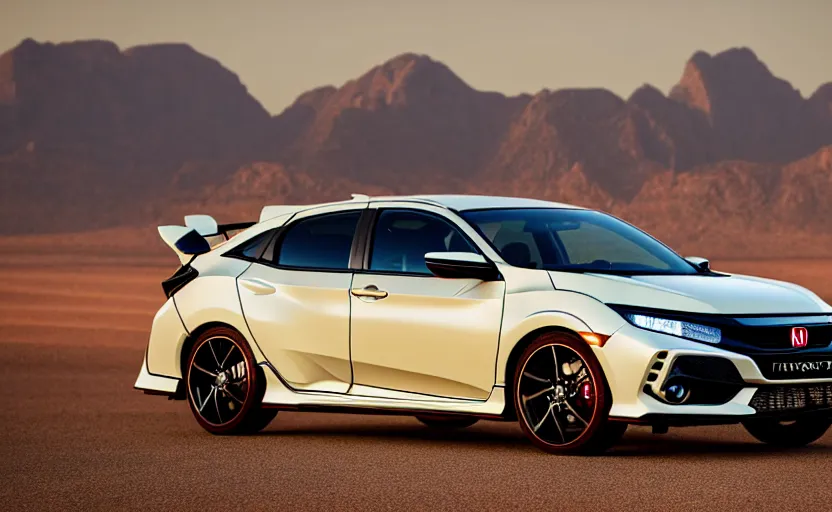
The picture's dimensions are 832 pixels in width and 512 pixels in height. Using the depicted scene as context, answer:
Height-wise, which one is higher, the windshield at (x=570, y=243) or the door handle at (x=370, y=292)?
the windshield at (x=570, y=243)

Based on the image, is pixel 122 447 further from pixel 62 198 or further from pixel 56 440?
pixel 62 198

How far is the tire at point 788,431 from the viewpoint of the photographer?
33.7 ft

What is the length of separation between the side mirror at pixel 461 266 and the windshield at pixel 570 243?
20cm

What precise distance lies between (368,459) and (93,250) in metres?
151

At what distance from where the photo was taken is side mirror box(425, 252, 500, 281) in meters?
9.68

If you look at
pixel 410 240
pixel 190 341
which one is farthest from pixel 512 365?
pixel 190 341

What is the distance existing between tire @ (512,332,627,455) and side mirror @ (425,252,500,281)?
59 centimetres

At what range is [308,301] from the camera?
10.8 m

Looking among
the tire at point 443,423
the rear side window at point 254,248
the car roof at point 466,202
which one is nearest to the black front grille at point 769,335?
the car roof at point 466,202

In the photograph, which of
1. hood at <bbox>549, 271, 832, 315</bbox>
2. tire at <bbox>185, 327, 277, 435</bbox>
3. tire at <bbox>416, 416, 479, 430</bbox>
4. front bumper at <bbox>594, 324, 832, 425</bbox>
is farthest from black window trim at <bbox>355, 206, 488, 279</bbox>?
tire at <bbox>416, 416, 479, 430</bbox>

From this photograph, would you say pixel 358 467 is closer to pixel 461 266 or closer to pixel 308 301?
pixel 461 266

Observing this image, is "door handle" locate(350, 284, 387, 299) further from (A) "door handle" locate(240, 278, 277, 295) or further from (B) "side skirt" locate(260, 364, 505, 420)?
(A) "door handle" locate(240, 278, 277, 295)

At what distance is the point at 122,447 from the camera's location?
35.2 ft

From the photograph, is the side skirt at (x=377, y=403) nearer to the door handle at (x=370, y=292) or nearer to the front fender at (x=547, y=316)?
the front fender at (x=547, y=316)
